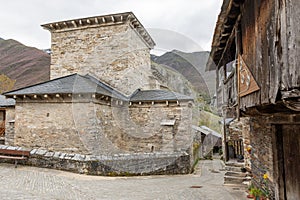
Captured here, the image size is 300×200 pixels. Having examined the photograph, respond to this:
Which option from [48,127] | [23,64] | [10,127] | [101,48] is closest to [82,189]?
[48,127]

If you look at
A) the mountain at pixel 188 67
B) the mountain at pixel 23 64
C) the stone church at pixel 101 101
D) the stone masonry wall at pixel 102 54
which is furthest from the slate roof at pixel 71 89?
the mountain at pixel 23 64

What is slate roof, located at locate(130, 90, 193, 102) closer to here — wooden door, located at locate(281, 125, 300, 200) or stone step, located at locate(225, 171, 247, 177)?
stone step, located at locate(225, 171, 247, 177)

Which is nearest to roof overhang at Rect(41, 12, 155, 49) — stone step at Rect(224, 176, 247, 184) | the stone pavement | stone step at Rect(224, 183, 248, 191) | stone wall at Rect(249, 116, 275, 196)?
the stone pavement

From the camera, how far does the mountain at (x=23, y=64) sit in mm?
39281

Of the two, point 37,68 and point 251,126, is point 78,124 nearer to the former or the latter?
point 251,126

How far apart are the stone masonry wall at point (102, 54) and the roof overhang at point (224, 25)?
8.63m

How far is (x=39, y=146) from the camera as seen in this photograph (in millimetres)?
9445

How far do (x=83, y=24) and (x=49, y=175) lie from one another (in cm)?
1084

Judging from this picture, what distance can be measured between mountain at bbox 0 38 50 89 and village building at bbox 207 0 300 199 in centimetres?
3878

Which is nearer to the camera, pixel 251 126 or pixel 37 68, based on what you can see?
pixel 251 126

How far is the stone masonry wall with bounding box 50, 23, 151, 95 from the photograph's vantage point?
13938mm

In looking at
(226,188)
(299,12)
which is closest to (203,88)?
(226,188)

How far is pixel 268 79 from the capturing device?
224 centimetres

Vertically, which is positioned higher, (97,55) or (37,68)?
(37,68)
